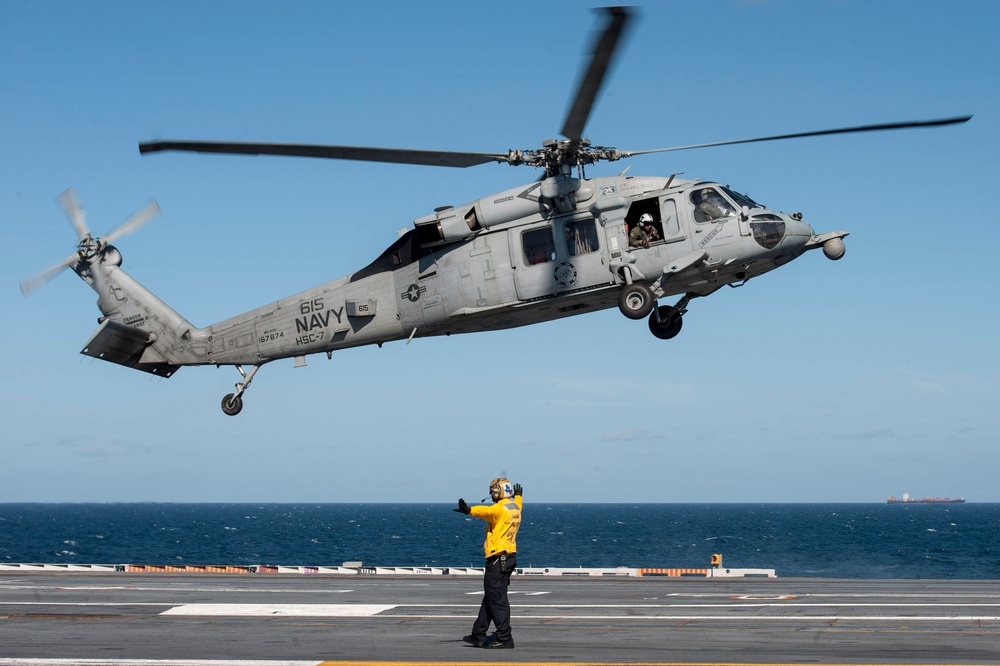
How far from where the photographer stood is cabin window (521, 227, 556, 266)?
66.6ft

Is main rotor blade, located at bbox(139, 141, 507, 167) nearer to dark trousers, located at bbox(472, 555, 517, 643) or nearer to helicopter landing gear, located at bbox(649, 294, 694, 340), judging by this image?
helicopter landing gear, located at bbox(649, 294, 694, 340)

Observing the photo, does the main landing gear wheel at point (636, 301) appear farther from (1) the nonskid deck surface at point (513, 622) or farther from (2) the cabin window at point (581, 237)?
(1) the nonskid deck surface at point (513, 622)

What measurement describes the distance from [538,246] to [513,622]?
8081mm

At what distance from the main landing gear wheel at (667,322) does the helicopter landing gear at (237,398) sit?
8.64 meters

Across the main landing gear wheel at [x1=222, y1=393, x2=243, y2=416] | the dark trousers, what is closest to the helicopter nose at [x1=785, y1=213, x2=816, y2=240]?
the dark trousers

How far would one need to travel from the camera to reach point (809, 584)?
75.9 feet

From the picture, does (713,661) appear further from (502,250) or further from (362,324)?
(362,324)

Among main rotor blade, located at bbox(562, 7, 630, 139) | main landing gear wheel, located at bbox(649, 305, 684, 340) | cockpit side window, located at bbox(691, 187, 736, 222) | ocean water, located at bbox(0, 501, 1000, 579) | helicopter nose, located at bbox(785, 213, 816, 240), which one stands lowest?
ocean water, located at bbox(0, 501, 1000, 579)

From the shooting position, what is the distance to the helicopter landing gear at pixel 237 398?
22.6 meters

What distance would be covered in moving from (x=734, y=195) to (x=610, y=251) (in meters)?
2.59

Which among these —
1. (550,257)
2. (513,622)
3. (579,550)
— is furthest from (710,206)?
(579,550)

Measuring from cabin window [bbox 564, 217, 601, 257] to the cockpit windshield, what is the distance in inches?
102

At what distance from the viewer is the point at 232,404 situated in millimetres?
22625

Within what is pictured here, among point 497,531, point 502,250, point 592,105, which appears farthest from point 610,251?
point 497,531
